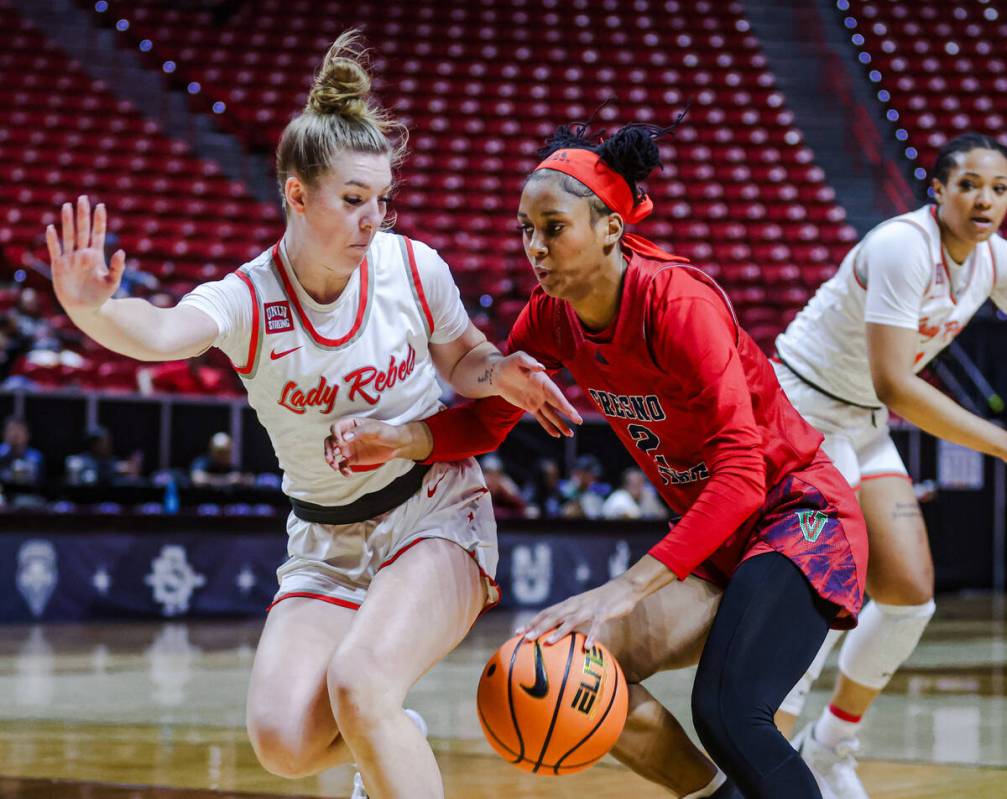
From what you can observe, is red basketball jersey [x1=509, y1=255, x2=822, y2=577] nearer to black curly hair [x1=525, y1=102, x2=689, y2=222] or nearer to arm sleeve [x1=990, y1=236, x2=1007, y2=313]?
black curly hair [x1=525, y1=102, x2=689, y2=222]

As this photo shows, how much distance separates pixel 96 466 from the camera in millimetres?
10672

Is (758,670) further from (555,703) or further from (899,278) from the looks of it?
(899,278)

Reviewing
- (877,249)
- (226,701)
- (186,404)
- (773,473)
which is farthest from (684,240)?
(773,473)

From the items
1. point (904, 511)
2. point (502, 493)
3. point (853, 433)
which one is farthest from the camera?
point (502, 493)

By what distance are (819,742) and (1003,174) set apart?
1.86m

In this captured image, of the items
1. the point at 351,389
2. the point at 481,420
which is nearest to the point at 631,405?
the point at 481,420

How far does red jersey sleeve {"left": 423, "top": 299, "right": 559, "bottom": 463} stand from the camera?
139 inches

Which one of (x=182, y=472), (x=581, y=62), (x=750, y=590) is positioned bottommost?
(x=182, y=472)

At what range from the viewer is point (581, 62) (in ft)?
63.7

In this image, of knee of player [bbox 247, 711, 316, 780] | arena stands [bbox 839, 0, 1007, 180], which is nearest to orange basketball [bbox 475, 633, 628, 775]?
knee of player [bbox 247, 711, 316, 780]

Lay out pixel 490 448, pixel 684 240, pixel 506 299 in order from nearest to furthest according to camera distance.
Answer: pixel 490 448, pixel 506 299, pixel 684 240

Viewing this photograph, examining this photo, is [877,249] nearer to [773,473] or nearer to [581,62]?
[773,473]

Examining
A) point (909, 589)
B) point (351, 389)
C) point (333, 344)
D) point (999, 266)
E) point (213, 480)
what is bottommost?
point (213, 480)

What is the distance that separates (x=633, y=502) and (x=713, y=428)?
950 centimetres
